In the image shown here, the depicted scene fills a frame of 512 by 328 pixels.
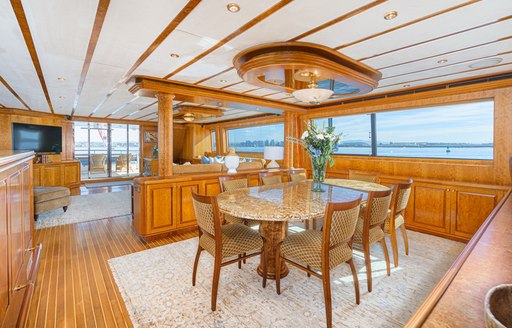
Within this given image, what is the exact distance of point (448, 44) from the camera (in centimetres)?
239

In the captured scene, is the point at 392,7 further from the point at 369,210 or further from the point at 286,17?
the point at 369,210

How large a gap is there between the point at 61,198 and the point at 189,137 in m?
6.32

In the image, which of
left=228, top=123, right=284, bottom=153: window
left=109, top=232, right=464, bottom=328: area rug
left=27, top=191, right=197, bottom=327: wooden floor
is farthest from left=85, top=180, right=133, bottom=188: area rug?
left=109, top=232, right=464, bottom=328: area rug

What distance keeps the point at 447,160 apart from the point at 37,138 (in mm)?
9754

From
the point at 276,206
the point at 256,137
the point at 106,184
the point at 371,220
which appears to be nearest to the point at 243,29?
the point at 276,206

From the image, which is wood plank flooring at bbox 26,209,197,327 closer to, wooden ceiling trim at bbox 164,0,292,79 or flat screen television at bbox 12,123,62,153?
wooden ceiling trim at bbox 164,0,292,79

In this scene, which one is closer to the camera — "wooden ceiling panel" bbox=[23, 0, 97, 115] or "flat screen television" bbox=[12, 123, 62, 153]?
"wooden ceiling panel" bbox=[23, 0, 97, 115]

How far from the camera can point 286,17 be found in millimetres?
1924

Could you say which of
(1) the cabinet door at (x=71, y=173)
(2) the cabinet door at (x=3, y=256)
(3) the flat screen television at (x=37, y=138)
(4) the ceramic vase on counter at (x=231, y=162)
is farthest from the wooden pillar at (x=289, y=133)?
(3) the flat screen television at (x=37, y=138)

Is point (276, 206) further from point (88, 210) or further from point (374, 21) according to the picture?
point (88, 210)

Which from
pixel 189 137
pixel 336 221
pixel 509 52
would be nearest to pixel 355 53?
pixel 509 52

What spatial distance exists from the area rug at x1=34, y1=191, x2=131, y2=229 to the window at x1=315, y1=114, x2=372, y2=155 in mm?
4738

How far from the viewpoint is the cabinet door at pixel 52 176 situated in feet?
22.3

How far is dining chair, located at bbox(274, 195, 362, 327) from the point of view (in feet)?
5.93
